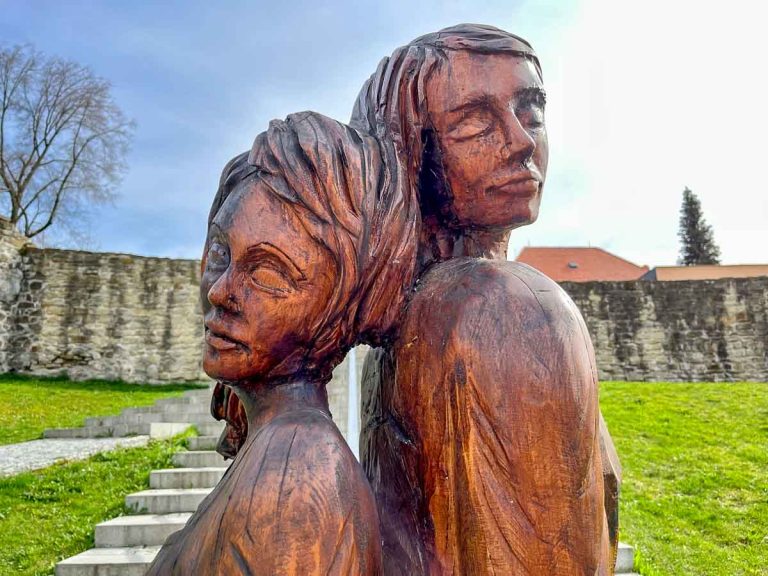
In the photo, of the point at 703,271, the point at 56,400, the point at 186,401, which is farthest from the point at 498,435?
the point at 703,271

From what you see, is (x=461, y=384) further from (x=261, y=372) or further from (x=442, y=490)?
(x=261, y=372)

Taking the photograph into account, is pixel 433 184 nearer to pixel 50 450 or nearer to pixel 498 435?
pixel 498 435

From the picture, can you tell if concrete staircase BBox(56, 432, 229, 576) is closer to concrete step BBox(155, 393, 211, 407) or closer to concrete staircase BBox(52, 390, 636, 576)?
concrete staircase BBox(52, 390, 636, 576)

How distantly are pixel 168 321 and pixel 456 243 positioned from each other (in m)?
14.5

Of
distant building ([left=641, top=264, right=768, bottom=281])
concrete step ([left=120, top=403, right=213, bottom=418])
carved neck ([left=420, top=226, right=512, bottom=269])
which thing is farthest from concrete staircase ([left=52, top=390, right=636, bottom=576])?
distant building ([left=641, top=264, right=768, bottom=281])

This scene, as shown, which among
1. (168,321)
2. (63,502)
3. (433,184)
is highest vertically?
(168,321)

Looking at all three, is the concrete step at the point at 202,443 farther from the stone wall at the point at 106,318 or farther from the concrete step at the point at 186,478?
the stone wall at the point at 106,318

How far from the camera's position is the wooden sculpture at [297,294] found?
3.12 ft

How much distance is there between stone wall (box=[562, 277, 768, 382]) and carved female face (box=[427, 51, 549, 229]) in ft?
47.6

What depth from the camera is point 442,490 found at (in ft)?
3.31

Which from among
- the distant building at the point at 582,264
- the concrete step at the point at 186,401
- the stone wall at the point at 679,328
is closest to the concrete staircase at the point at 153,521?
the concrete step at the point at 186,401

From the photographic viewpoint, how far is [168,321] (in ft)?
48.4

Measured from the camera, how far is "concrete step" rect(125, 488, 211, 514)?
15.8 ft

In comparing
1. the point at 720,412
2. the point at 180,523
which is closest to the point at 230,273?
the point at 180,523
